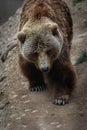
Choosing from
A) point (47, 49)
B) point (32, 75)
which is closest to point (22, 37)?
point (47, 49)

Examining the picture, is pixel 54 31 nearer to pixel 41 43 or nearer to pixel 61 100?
pixel 41 43

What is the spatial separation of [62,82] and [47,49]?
76 cm

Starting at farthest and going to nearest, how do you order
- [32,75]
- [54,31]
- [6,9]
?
[6,9], [32,75], [54,31]

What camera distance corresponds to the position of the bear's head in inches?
317

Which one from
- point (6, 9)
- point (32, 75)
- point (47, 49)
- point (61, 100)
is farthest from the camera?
point (6, 9)

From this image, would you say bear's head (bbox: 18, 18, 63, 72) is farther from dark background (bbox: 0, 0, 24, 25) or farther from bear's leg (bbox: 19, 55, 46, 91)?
dark background (bbox: 0, 0, 24, 25)

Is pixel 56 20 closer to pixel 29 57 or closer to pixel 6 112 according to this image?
pixel 29 57

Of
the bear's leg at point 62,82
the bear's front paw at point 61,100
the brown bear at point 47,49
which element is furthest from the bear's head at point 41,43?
the bear's front paw at point 61,100

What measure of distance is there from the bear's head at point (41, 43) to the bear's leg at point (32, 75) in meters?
0.32

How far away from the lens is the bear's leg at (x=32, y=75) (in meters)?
8.73

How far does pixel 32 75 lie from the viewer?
8914 millimetres

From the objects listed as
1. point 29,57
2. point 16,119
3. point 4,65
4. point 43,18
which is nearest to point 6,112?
point 16,119

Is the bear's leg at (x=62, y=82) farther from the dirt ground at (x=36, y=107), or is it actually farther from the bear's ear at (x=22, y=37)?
the bear's ear at (x=22, y=37)

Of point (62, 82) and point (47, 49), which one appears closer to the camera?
point (47, 49)
